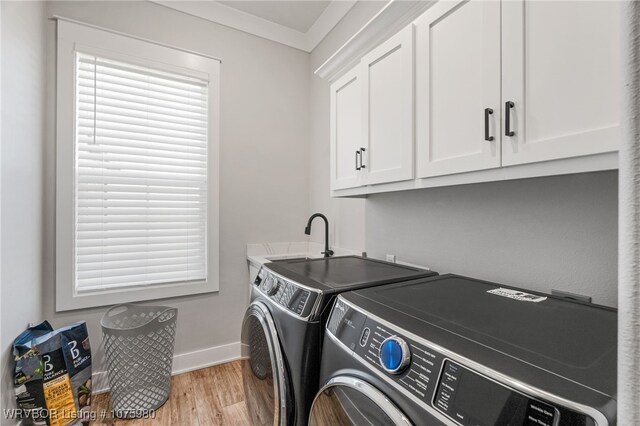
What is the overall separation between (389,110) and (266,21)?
1815 millimetres

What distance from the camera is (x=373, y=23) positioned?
132 cm

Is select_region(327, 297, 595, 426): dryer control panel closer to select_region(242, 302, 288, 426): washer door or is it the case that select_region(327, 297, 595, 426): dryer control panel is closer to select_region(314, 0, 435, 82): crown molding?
select_region(242, 302, 288, 426): washer door

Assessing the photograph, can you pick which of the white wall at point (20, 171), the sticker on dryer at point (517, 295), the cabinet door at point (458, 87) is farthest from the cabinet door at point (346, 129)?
the white wall at point (20, 171)

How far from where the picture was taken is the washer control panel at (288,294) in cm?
101

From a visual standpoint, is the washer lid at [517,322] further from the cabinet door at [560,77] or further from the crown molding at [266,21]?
the crown molding at [266,21]

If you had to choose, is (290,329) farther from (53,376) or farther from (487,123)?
(53,376)

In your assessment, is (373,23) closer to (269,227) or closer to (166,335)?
(269,227)

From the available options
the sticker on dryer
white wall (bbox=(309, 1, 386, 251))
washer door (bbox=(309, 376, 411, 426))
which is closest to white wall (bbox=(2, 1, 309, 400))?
white wall (bbox=(309, 1, 386, 251))

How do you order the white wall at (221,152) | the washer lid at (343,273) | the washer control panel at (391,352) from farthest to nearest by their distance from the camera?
the white wall at (221,152), the washer lid at (343,273), the washer control panel at (391,352)

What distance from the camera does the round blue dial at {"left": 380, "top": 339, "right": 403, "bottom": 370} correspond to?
2.11 feet

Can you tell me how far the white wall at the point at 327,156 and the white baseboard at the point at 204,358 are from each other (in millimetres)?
1175

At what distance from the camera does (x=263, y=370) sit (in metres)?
1.17

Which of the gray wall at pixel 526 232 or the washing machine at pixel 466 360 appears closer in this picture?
the washing machine at pixel 466 360

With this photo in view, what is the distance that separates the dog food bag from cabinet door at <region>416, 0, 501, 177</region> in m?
2.06
